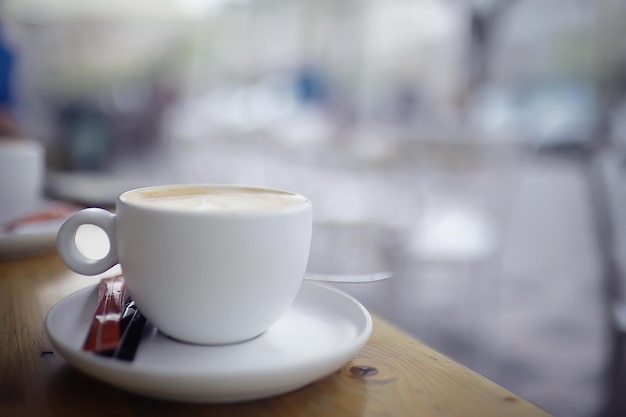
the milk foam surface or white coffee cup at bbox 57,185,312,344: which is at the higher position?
the milk foam surface

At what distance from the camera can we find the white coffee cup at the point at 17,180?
56 centimetres

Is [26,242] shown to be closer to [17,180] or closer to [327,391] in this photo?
[17,180]

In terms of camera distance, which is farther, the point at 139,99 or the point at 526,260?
the point at 139,99

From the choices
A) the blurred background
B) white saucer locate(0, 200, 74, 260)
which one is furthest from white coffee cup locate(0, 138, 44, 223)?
the blurred background

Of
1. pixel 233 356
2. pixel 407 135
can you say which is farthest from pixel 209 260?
pixel 407 135

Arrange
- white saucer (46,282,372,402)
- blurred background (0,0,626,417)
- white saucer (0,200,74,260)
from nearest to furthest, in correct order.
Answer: white saucer (46,282,372,402)
white saucer (0,200,74,260)
blurred background (0,0,626,417)

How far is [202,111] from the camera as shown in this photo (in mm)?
3799

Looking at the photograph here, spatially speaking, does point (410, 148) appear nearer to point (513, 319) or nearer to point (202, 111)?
point (513, 319)

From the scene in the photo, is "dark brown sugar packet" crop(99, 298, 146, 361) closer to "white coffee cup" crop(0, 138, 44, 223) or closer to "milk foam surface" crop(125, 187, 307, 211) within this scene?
"milk foam surface" crop(125, 187, 307, 211)

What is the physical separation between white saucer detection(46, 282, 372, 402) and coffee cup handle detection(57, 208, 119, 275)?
3 centimetres

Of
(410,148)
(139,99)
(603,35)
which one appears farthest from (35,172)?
(603,35)

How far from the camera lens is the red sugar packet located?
30cm

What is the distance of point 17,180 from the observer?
1.88ft

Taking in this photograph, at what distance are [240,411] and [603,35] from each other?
12.8 ft
